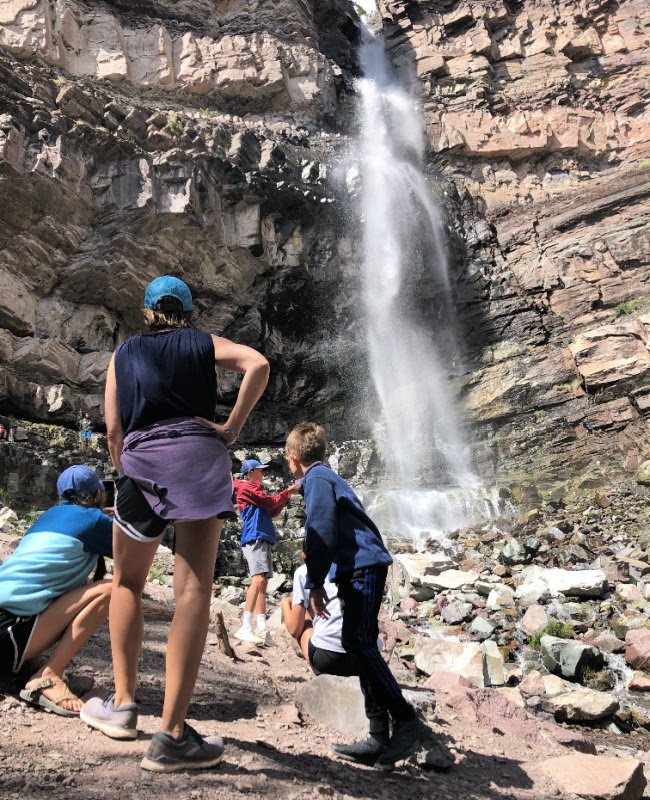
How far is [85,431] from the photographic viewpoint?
1462 centimetres

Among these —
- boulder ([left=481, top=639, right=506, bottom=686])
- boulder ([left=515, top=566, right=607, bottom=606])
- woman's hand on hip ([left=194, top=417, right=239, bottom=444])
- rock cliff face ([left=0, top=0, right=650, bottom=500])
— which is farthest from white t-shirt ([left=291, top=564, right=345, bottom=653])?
rock cliff face ([left=0, top=0, right=650, bottom=500])

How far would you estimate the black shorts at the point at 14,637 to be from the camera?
2518 mm

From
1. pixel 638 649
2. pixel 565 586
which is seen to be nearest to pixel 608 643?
pixel 638 649

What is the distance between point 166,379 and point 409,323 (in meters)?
20.0

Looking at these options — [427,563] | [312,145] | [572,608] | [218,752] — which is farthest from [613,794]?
[312,145]

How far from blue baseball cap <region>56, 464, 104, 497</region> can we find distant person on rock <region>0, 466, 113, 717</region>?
0.08 meters

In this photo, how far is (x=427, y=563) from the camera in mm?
8750

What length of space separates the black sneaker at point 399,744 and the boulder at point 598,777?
709mm

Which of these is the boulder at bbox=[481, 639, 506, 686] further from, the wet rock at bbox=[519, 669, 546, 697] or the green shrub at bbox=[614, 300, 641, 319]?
the green shrub at bbox=[614, 300, 641, 319]

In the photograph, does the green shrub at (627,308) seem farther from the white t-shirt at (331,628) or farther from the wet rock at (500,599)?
the white t-shirt at (331,628)

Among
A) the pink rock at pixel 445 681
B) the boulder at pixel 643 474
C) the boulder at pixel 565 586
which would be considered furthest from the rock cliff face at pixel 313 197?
the pink rock at pixel 445 681

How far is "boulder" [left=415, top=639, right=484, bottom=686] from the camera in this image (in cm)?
470

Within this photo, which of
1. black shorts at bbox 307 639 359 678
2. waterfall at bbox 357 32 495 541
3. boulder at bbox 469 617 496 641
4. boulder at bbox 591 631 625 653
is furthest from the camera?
waterfall at bbox 357 32 495 541

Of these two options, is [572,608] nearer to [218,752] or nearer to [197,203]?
[218,752]
